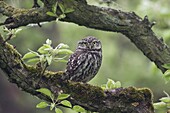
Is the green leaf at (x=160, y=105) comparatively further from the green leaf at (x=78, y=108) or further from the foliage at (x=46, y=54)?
the foliage at (x=46, y=54)

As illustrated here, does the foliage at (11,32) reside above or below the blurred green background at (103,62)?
below

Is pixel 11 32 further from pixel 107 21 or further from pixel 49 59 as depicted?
pixel 107 21

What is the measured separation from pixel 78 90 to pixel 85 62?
91 cm

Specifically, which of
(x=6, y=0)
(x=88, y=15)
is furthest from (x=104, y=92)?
(x=6, y=0)

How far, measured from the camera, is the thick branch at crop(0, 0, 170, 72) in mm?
4395

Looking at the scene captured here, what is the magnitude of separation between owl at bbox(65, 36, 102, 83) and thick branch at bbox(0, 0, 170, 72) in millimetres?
598

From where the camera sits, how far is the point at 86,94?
A: 434 centimetres

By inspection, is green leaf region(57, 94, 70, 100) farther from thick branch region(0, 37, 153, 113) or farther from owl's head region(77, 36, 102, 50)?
owl's head region(77, 36, 102, 50)

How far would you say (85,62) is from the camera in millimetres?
5242

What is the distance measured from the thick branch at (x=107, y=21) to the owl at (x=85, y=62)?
60 cm

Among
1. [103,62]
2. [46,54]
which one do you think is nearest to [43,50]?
[46,54]

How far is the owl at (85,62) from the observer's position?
5.10 m

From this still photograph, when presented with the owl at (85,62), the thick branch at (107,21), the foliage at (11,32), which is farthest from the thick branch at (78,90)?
the owl at (85,62)

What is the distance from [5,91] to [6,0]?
28.3ft
